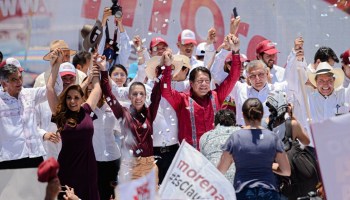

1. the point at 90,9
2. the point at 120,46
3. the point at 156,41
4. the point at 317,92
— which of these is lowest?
the point at 317,92

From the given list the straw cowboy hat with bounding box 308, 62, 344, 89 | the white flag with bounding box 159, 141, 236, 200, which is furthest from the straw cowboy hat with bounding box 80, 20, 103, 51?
the white flag with bounding box 159, 141, 236, 200

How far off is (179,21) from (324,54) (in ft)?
6.12

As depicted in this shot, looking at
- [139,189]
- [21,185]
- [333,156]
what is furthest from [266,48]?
[139,189]

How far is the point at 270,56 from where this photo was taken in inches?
430

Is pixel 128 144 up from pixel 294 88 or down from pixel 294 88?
down

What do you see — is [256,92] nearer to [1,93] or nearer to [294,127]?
[294,127]

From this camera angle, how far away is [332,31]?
12.2 m

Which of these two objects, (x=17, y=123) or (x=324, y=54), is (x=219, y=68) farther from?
(x=17, y=123)

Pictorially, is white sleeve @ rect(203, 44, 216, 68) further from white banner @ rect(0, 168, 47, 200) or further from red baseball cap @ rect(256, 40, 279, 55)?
white banner @ rect(0, 168, 47, 200)

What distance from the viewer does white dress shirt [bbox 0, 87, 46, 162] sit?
9.40 metres

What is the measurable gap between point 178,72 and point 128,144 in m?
1.13

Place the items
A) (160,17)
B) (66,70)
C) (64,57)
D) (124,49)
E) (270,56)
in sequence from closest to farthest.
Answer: (66,70) → (64,57) → (124,49) → (270,56) → (160,17)

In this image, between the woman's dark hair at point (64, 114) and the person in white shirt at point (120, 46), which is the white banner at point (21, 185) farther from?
the person in white shirt at point (120, 46)

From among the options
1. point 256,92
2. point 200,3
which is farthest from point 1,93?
point 200,3
